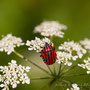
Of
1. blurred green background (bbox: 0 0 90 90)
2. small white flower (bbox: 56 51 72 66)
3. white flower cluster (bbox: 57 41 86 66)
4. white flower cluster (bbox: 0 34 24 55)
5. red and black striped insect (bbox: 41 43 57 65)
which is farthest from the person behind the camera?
blurred green background (bbox: 0 0 90 90)

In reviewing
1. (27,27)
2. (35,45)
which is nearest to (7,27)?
(27,27)

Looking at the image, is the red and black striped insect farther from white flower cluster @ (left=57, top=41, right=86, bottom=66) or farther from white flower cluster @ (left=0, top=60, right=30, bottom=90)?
white flower cluster @ (left=0, top=60, right=30, bottom=90)

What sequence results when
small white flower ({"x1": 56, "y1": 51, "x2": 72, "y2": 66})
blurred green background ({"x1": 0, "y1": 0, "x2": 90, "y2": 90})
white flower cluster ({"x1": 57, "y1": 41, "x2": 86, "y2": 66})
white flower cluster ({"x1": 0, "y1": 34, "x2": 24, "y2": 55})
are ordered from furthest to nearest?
blurred green background ({"x1": 0, "y1": 0, "x2": 90, "y2": 90}) → white flower cluster ({"x1": 0, "y1": 34, "x2": 24, "y2": 55}) → white flower cluster ({"x1": 57, "y1": 41, "x2": 86, "y2": 66}) → small white flower ({"x1": 56, "y1": 51, "x2": 72, "y2": 66})

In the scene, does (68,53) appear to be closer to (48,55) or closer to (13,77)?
(48,55)

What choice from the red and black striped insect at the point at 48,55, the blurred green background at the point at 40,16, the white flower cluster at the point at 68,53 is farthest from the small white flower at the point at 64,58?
the blurred green background at the point at 40,16

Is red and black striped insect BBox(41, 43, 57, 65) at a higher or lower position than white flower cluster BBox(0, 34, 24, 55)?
lower

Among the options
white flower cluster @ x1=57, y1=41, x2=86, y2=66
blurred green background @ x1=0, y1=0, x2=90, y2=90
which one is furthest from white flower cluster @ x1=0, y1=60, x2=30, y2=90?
blurred green background @ x1=0, y1=0, x2=90, y2=90

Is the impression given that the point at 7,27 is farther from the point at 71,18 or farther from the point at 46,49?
the point at 46,49

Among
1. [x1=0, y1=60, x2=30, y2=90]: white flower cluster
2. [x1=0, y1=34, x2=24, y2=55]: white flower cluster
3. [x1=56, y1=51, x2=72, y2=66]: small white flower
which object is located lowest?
[x1=0, y1=60, x2=30, y2=90]: white flower cluster

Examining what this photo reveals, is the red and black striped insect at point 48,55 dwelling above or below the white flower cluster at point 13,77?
above

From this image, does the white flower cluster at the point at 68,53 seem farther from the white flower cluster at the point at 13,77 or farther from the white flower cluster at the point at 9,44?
the white flower cluster at the point at 9,44
